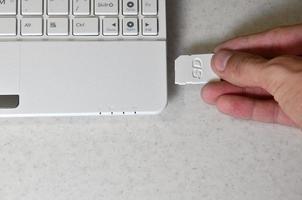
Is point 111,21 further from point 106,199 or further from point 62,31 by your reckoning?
point 106,199

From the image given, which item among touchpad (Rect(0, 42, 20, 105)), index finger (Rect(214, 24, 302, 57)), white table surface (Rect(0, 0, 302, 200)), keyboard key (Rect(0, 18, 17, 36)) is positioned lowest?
white table surface (Rect(0, 0, 302, 200))

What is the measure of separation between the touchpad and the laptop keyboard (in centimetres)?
2

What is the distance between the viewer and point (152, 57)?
52 centimetres

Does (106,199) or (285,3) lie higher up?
(285,3)

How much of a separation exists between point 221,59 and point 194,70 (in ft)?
0.12

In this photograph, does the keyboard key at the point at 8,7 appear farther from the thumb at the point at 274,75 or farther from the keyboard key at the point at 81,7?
the thumb at the point at 274,75

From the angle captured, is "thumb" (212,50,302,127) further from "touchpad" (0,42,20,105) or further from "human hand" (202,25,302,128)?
"touchpad" (0,42,20,105)

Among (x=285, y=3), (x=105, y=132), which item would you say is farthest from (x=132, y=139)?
(x=285, y=3)

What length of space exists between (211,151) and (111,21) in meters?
0.18

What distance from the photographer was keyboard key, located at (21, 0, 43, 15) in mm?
513

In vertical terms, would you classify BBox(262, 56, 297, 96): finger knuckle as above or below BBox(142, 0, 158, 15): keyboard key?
below

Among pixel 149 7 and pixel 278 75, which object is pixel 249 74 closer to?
pixel 278 75

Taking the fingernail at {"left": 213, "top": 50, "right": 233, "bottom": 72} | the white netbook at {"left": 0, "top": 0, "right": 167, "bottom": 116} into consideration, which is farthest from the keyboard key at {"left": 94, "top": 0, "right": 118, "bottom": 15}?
the fingernail at {"left": 213, "top": 50, "right": 233, "bottom": 72}

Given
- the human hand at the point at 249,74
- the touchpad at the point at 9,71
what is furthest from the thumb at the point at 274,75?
the touchpad at the point at 9,71
